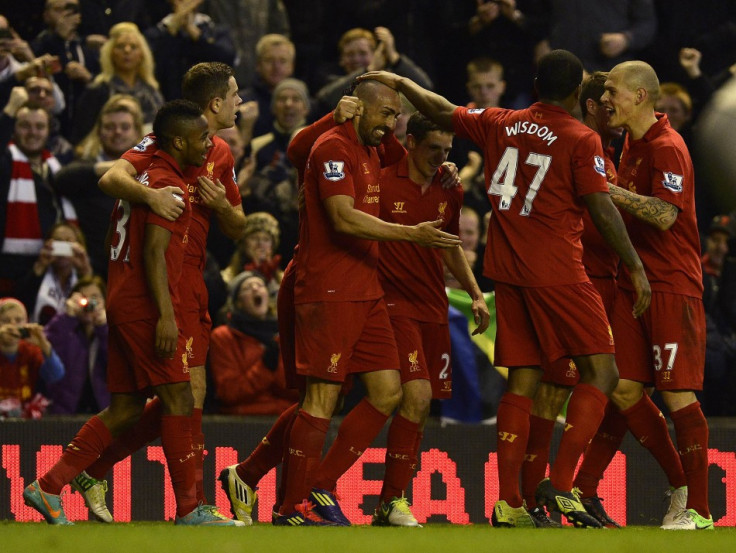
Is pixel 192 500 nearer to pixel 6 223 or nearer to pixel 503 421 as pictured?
pixel 503 421

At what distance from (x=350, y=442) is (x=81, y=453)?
1.38 m

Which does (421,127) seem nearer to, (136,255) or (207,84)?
(207,84)

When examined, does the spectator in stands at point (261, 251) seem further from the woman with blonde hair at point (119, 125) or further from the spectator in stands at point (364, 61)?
the spectator in stands at point (364, 61)

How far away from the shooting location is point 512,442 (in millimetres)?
7688

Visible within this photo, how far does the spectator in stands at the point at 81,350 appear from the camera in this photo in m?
10.4

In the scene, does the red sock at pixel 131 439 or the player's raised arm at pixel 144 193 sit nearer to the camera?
the player's raised arm at pixel 144 193

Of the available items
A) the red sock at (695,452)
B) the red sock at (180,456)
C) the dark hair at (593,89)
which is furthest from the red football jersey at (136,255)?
the red sock at (695,452)

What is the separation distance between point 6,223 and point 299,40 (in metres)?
3.69

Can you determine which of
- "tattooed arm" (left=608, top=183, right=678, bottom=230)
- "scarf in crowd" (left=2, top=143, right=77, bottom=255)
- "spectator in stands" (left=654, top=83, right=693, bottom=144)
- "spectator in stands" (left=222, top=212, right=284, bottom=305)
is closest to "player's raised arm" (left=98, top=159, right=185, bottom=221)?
"tattooed arm" (left=608, top=183, right=678, bottom=230)

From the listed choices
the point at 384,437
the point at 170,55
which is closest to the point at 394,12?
the point at 170,55

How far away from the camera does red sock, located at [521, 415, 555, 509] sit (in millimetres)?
8016

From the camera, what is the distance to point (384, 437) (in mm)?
9812

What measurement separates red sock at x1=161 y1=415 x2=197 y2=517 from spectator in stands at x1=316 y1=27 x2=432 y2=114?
534 centimetres

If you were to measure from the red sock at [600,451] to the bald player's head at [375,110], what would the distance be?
2.07 meters
